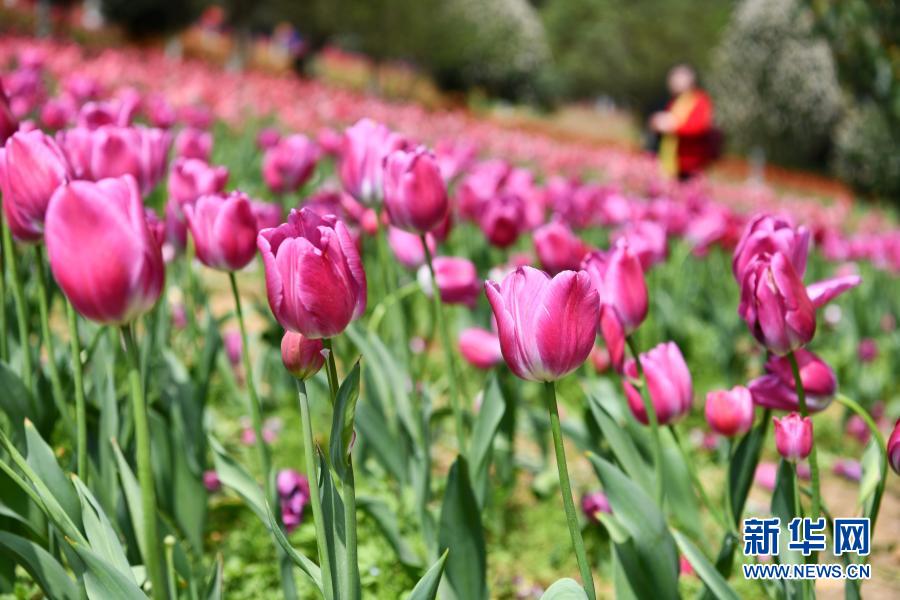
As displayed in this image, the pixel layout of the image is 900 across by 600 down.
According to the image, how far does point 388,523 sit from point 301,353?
683mm

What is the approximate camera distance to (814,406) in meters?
1.36

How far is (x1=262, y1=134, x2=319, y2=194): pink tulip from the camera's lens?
9.16 feet

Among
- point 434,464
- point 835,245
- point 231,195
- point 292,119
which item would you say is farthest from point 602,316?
point 292,119

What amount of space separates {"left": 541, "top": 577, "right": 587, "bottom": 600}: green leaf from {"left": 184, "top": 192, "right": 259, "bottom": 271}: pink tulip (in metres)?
0.71

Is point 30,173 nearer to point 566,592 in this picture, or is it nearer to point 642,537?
point 566,592

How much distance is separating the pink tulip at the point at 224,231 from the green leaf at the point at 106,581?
535 mm

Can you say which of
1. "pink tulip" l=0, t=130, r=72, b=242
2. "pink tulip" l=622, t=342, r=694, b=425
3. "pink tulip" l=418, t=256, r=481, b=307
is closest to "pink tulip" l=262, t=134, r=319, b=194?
"pink tulip" l=418, t=256, r=481, b=307

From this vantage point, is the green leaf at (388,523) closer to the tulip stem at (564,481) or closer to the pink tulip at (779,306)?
the tulip stem at (564,481)

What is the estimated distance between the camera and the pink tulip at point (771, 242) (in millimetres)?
1267

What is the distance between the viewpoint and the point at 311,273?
3.25 feet

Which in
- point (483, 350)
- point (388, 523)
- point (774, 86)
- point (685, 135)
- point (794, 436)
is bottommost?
point (774, 86)

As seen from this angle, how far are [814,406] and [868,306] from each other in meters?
3.51

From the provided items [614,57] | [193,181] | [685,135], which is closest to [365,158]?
[193,181]

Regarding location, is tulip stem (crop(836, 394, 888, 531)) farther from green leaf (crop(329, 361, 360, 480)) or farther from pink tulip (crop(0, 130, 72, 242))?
pink tulip (crop(0, 130, 72, 242))
